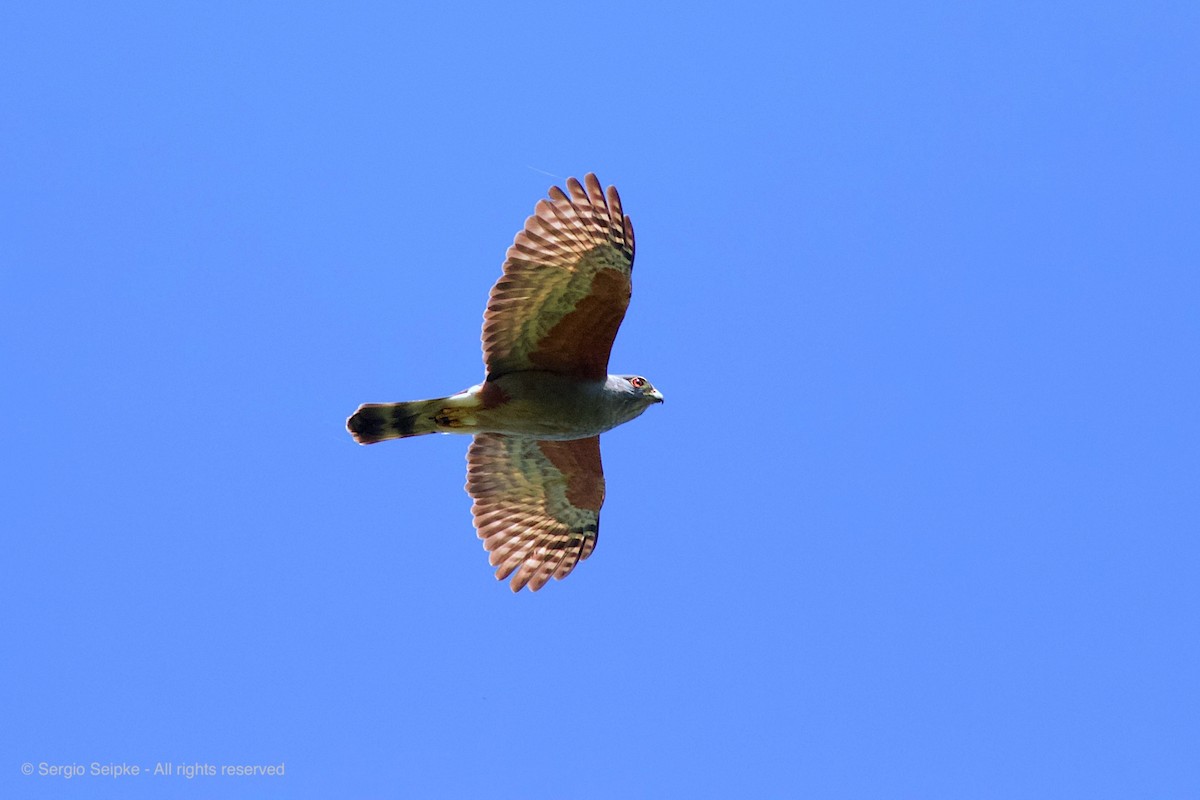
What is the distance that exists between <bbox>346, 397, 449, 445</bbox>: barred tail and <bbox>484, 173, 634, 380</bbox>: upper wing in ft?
2.93

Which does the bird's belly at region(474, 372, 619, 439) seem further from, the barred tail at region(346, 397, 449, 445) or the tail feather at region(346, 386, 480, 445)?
the barred tail at region(346, 397, 449, 445)

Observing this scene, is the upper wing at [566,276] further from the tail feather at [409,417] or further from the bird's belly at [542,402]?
the tail feather at [409,417]

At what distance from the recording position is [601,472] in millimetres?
13602

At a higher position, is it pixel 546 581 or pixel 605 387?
pixel 605 387

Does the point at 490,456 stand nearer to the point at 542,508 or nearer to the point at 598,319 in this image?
the point at 542,508

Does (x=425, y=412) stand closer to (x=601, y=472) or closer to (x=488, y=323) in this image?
(x=488, y=323)

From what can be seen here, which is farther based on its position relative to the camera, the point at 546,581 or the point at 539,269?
the point at 546,581

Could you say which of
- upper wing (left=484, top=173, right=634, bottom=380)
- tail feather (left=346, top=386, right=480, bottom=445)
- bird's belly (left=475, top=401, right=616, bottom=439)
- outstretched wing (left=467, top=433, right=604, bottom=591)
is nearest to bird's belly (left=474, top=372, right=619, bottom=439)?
bird's belly (left=475, top=401, right=616, bottom=439)

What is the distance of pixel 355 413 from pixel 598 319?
95.7 inches

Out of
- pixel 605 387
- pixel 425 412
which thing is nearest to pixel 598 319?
pixel 605 387

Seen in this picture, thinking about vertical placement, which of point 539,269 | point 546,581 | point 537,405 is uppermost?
point 539,269

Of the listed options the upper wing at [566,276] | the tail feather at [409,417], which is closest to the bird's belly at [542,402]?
the tail feather at [409,417]

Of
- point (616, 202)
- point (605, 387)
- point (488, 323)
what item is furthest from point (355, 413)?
A: point (616, 202)

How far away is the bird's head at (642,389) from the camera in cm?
1233
